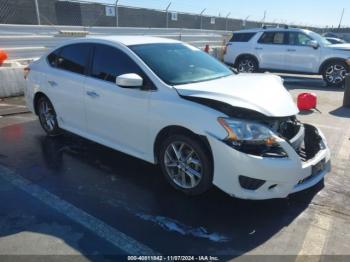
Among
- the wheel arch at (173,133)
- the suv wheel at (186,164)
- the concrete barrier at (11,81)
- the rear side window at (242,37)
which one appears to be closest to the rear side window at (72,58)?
the wheel arch at (173,133)

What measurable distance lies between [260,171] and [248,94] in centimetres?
89

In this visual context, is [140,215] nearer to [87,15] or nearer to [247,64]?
[247,64]

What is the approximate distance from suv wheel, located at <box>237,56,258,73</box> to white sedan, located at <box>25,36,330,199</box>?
904 cm

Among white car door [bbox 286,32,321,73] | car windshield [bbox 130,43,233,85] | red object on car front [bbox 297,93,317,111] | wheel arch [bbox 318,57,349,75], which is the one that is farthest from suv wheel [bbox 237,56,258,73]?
car windshield [bbox 130,43,233,85]

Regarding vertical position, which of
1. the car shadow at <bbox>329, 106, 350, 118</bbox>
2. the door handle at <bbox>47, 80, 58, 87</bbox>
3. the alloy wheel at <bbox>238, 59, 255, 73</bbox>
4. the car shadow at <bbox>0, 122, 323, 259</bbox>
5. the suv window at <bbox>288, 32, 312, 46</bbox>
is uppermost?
the door handle at <bbox>47, 80, 58, 87</bbox>

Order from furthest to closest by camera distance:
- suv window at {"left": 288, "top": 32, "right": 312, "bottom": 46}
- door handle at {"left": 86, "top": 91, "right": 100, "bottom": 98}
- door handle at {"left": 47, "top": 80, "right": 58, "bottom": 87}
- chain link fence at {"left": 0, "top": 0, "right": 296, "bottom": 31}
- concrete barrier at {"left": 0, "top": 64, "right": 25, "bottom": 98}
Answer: chain link fence at {"left": 0, "top": 0, "right": 296, "bottom": 31}
suv window at {"left": 288, "top": 32, "right": 312, "bottom": 46}
concrete barrier at {"left": 0, "top": 64, "right": 25, "bottom": 98}
door handle at {"left": 47, "top": 80, "right": 58, "bottom": 87}
door handle at {"left": 86, "top": 91, "right": 100, "bottom": 98}

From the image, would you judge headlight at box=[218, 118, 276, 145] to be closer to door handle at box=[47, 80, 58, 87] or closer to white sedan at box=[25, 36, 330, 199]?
white sedan at box=[25, 36, 330, 199]

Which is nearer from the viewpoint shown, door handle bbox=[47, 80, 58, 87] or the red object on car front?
door handle bbox=[47, 80, 58, 87]

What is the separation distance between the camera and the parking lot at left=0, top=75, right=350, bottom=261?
3.26 metres

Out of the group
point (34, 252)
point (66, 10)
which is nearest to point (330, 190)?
point (34, 252)

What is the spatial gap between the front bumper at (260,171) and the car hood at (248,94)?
1.35 feet

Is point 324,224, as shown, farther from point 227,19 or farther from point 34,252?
point 227,19

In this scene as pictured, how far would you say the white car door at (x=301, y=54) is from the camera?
41.0 ft

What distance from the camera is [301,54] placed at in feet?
41.8
